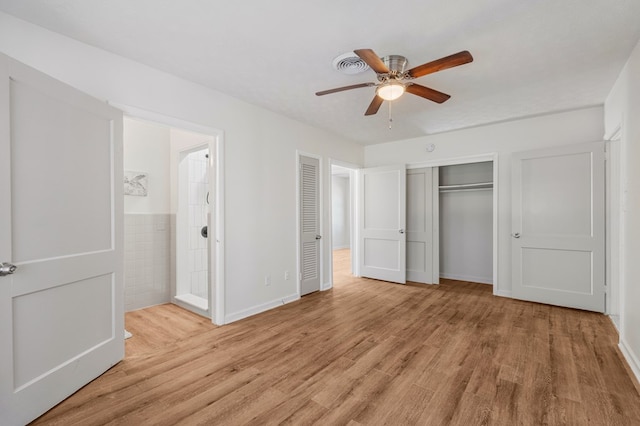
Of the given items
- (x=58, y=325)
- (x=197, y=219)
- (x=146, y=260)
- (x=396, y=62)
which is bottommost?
(x=58, y=325)

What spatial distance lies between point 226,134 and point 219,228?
1066 millimetres

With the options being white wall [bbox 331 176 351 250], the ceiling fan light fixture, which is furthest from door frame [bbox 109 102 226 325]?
white wall [bbox 331 176 351 250]

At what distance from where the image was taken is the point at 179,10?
74.9 inches

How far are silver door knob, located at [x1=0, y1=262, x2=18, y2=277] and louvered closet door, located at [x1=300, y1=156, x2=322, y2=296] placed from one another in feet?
9.98

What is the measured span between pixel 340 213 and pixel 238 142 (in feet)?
22.0

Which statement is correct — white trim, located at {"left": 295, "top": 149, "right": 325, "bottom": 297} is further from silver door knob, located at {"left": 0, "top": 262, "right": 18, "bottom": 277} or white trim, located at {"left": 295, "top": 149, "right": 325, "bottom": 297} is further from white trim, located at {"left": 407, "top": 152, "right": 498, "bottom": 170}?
silver door knob, located at {"left": 0, "top": 262, "right": 18, "bottom": 277}

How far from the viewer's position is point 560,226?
375 cm

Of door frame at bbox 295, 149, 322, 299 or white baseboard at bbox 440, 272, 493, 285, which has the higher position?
door frame at bbox 295, 149, 322, 299

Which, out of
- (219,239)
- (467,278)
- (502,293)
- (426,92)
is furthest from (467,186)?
(219,239)

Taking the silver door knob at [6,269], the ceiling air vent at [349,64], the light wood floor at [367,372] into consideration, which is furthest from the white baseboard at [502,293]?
the silver door knob at [6,269]

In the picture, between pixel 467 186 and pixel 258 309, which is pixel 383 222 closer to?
pixel 467 186

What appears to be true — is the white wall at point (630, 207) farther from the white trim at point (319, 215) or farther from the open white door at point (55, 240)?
the open white door at point (55, 240)

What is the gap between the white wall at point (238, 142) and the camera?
2158 millimetres

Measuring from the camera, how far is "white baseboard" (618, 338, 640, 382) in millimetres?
2168
